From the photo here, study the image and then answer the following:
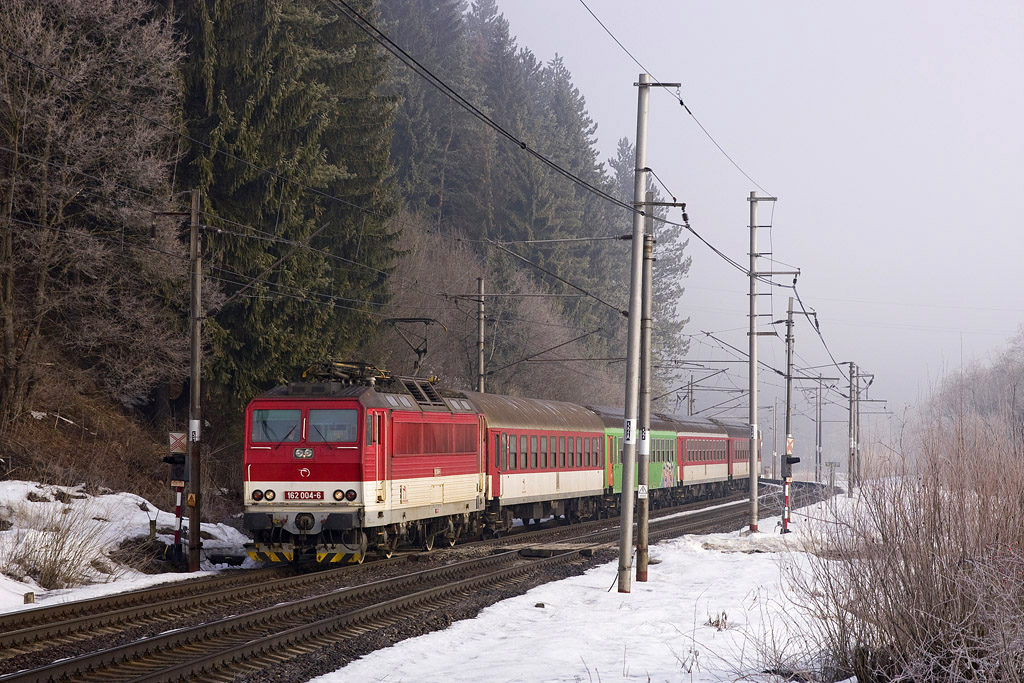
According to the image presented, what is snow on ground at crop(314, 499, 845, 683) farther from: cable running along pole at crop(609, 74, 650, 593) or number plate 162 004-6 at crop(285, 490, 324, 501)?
number plate 162 004-6 at crop(285, 490, 324, 501)

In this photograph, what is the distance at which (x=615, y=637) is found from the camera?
501 inches

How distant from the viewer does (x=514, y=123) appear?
241 ft

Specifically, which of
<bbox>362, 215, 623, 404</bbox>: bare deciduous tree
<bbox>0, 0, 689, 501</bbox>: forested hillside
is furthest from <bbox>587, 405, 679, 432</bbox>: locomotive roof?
<bbox>362, 215, 623, 404</bbox>: bare deciduous tree

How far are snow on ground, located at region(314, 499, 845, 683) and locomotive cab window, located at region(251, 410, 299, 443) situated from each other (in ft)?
17.4

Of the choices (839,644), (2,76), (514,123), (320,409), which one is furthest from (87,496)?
(514,123)

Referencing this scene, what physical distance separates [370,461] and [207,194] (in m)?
13.8

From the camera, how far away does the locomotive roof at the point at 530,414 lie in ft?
85.3

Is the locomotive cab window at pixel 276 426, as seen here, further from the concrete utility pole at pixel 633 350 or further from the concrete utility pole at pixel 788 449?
the concrete utility pole at pixel 788 449

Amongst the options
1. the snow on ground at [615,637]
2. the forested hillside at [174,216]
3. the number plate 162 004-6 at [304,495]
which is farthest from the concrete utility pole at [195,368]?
the snow on ground at [615,637]

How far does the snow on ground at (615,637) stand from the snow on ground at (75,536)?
237 inches

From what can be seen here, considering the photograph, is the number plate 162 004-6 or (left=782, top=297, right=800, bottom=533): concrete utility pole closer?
the number plate 162 004-6

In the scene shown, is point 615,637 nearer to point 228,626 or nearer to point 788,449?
point 228,626

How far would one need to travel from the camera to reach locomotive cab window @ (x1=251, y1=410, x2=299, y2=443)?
62.2 ft

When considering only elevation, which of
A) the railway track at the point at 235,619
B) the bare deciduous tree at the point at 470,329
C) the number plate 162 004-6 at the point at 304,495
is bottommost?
the railway track at the point at 235,619
